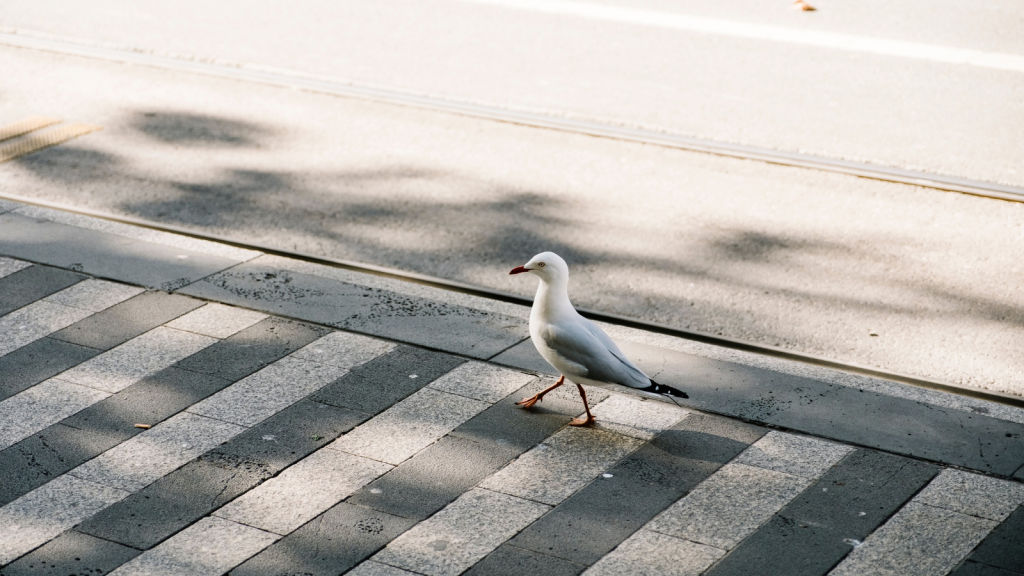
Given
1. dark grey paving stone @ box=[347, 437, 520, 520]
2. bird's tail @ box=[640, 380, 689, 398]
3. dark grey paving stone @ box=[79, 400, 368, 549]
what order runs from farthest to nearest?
bird's tail @ box=[640, 380, 689, 398] < dark grey paving stone @ box=[347, 437, 520, 520] < dark grey paving stone @ box=[79, 400, 368, 549]

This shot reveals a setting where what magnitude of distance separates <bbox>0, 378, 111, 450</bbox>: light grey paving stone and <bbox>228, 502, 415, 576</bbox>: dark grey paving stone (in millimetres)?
1412

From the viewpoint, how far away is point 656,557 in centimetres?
397

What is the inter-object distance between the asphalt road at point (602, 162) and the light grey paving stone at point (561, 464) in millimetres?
1365

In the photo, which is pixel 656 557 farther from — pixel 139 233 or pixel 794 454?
pixel 139 233

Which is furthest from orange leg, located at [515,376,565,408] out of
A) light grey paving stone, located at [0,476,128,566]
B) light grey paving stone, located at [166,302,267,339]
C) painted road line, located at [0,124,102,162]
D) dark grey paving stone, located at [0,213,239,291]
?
painted road line, located at [0,124,102,162]

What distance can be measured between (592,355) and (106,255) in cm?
322

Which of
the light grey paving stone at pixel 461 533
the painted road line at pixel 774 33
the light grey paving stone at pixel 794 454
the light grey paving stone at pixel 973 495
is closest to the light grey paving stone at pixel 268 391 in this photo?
the light grey paving stone at pixel 461 533

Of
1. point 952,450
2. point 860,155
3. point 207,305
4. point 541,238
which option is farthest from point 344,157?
point 952,450

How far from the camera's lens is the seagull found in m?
4.58

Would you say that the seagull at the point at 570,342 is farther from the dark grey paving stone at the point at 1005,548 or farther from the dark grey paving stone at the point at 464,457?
the dark grey paving stone at the point at 1005,548

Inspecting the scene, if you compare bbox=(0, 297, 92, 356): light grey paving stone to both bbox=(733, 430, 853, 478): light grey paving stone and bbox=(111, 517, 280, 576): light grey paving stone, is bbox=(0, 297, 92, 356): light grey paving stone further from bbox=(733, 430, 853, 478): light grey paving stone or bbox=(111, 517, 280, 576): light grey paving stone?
bbox=(733, 430, 853, 478): light grey paving stone

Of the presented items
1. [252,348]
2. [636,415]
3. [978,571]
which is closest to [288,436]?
[252,348]

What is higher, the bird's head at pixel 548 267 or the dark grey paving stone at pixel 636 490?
the bird's head at pixel 548 267

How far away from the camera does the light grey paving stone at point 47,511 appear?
13.1ft
